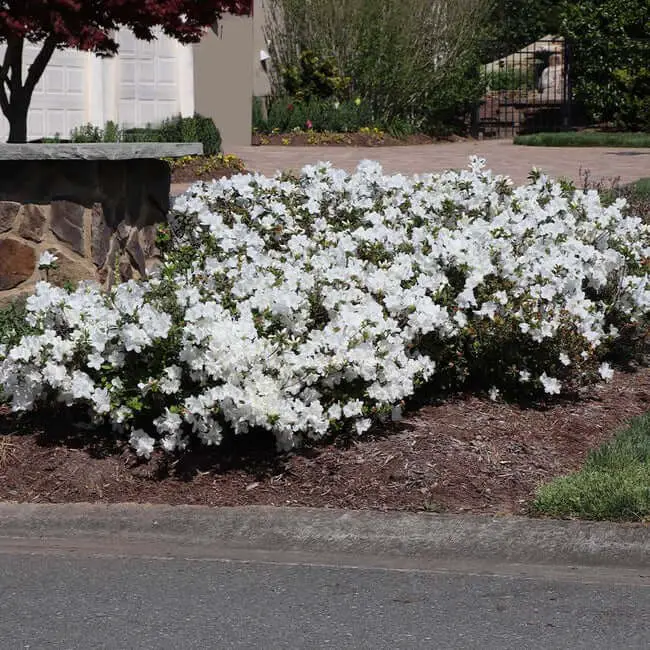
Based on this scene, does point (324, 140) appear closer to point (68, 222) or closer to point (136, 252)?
point (136, 252)

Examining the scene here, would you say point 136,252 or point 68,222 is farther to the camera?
point 136,252

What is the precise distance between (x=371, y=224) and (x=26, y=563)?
→ 131 inches

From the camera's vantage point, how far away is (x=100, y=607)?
13.1ft

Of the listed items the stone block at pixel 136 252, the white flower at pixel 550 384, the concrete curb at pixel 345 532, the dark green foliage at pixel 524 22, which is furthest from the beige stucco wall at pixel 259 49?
the concrete curb at pixel 345 532

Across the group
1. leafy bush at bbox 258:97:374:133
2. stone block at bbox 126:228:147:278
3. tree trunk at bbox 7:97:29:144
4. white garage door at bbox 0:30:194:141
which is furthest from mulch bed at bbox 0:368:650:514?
leafy bush at bbox 258:97:374:133

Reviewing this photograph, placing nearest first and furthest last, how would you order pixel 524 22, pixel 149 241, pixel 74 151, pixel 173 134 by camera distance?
pixel 74 151
pixel 149 241
pixel 173 134
pixel 524 22

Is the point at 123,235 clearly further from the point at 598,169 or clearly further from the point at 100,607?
the point at 598,169

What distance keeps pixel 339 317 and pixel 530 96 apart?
23980 mm

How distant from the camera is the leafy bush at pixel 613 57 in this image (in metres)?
22.3

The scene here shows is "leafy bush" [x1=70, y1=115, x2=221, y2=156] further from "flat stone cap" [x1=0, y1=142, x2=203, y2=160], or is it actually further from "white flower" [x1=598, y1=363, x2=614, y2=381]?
"white flower" [x1=598, y1=363, x2=614, y2=381]

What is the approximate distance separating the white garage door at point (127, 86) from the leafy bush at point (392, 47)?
5.58m

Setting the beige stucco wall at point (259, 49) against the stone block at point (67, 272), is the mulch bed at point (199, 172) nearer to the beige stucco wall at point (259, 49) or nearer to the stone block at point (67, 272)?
the stone block at point (67, 272)

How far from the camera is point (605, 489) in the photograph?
4676mm

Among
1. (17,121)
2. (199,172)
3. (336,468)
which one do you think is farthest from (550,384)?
(199,172)
